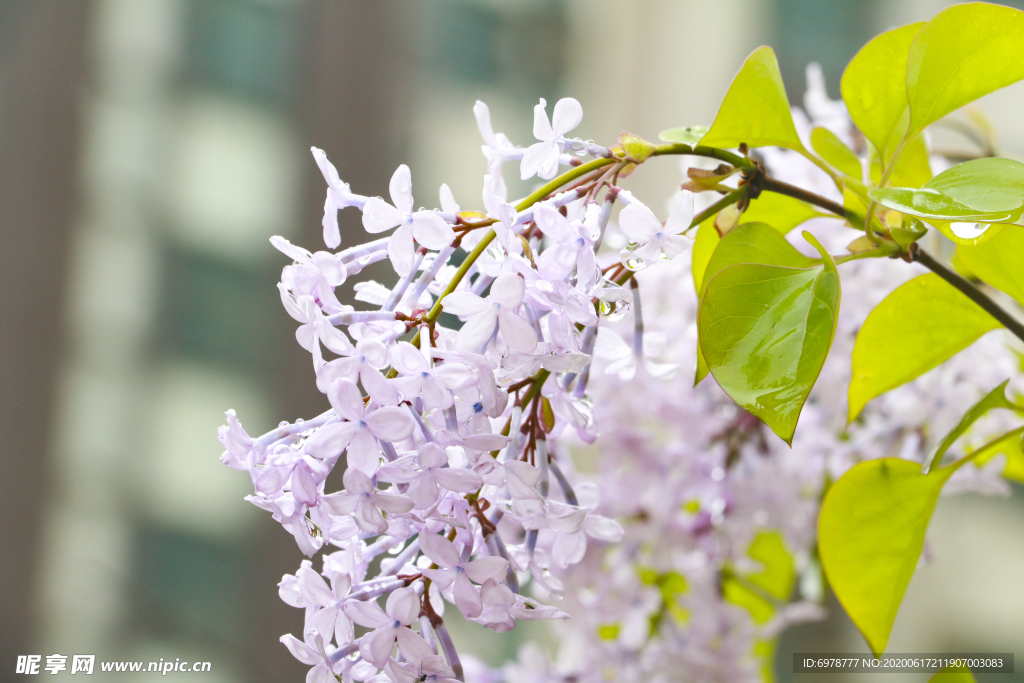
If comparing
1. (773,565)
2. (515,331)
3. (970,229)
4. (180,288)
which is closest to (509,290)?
(515,331)

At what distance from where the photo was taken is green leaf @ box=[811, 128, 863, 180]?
26 centimetres

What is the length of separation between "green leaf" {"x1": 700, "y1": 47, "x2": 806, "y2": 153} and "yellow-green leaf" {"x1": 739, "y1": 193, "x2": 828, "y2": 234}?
0.13 ft

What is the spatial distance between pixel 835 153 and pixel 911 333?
7cm

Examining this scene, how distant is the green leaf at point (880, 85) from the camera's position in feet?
0.75

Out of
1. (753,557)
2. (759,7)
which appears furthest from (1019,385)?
(759,7)

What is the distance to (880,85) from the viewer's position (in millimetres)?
232

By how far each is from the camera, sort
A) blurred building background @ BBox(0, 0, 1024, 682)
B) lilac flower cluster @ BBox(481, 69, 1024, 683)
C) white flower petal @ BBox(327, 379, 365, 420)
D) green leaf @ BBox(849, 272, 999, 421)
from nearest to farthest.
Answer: white flower petal @ BBox(327, 379, 365, 420) → green leaf @ BBox(849, 272, 999, 421) → lilac flower cluster @ BBox(481, 69, 1024, 683) → blurred building background @ BBox(0, 0, 1024, 682)

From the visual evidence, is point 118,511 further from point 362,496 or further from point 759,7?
point 759,7

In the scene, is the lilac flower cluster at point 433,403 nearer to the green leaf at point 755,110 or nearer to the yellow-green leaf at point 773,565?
the green leaf at point 755,110

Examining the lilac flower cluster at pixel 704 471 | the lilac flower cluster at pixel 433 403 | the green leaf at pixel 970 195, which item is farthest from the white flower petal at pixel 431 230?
the lilac flower cluster at pixel 704 471

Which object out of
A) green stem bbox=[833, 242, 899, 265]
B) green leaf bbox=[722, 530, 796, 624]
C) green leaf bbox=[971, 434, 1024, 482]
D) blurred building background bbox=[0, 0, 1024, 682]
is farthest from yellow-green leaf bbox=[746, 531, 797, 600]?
blurred building background bbox=[0, 0, 1024, 682]

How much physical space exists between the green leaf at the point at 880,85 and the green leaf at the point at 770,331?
0.23 ft

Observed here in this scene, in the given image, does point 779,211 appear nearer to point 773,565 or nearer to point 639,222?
point 639,222

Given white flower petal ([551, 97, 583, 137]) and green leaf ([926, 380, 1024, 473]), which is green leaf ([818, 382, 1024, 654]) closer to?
green leaf ([926, 380, 1024, 473])
